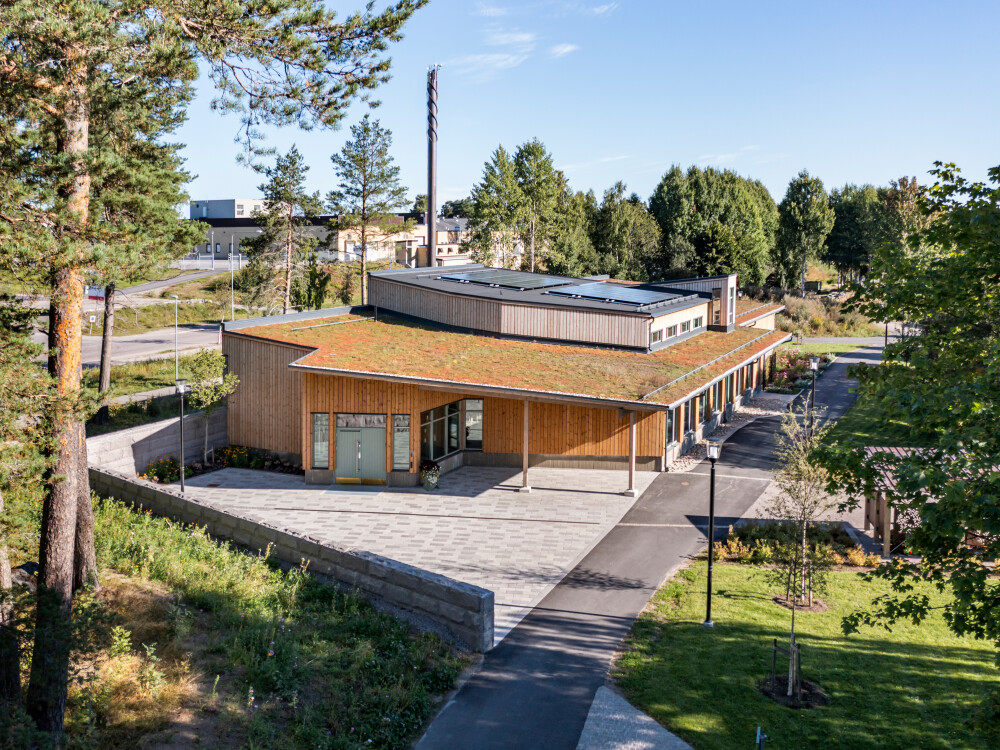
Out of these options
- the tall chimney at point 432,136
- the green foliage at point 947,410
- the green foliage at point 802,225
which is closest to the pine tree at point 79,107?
the green foliage at point 947,410

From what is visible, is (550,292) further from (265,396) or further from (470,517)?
(470,517)

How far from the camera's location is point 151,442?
26.9 meters

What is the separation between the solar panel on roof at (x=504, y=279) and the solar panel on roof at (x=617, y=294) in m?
1.49

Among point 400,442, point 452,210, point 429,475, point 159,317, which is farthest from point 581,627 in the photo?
point 452,210

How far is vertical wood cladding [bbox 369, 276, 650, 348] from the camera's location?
30906 millimetres

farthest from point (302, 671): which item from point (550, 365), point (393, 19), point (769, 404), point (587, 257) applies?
point (587, 257)

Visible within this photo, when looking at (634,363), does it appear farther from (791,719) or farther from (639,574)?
(791,719)

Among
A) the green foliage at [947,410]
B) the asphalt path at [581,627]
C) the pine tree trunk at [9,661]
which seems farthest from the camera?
the asphalt path at [581,627]

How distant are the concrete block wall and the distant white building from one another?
90.3 meters

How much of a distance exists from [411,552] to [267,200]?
32368 millimetres

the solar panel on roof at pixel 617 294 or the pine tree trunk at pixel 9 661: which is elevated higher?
the solar panel on roof at pixel 617 294

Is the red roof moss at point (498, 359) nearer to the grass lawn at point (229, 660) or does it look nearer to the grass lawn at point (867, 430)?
the grass lawn at point (867, 430)

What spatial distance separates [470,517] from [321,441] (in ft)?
20.8

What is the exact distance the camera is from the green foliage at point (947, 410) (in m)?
8.55
